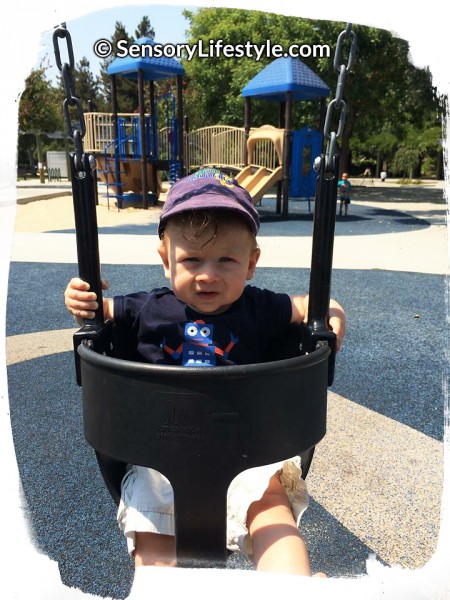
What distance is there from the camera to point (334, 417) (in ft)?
8.01

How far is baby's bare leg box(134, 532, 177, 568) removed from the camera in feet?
3.98

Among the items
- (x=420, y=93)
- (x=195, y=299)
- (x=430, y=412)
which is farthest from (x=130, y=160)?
(x=195, y=299)

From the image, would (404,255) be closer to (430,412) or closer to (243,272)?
(430,412)

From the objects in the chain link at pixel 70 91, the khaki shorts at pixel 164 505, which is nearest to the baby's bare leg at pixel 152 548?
the khaki shorts at pixel 164 505

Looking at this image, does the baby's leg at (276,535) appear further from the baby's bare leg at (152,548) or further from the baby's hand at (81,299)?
the baby's hand at (81,299)

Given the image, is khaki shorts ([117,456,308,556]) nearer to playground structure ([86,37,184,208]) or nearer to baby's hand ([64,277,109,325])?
baby's hand ([64,277,109,325])

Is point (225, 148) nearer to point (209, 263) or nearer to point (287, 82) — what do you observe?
Answer: point (287, 82)

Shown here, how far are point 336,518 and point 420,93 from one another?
1080 centimetres

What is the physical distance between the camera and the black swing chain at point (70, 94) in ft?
3.58

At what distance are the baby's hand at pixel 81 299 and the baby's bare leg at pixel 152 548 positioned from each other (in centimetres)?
52

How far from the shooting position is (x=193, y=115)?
23.5m

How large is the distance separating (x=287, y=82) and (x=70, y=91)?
10517 millimetres

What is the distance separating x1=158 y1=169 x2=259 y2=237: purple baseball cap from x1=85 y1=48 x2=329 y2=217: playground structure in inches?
380

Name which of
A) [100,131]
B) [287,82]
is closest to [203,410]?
[287,82]
